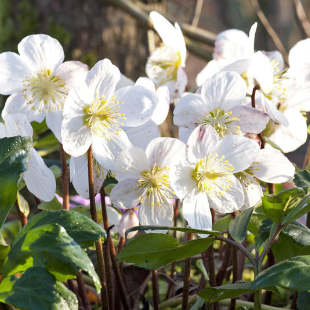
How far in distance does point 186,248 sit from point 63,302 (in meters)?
0.16

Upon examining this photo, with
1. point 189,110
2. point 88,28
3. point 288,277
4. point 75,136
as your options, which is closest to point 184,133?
point 189,110

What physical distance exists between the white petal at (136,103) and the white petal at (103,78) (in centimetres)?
2

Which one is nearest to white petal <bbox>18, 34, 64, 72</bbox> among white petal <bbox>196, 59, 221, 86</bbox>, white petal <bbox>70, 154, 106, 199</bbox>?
white petal <bbox>70, 154, 106, 199</bbox>

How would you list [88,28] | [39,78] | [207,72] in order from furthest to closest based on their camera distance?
[88,28] → [207,72] → [39,78]

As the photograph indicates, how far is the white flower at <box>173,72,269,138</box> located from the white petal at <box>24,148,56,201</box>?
0.52 feet

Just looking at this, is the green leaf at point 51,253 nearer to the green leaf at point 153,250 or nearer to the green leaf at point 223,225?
the green leaf at point 153,250

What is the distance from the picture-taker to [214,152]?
632mm

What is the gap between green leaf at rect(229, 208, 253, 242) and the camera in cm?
57

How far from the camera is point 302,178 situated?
645 mm

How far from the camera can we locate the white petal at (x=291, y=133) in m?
0.75

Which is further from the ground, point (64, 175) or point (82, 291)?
point (64, 175)

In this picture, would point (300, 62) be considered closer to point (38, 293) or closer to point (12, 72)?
point (12, 72)

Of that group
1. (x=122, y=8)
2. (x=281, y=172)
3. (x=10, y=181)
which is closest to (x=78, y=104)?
(x=10, y=181)

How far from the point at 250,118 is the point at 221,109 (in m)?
0.04
